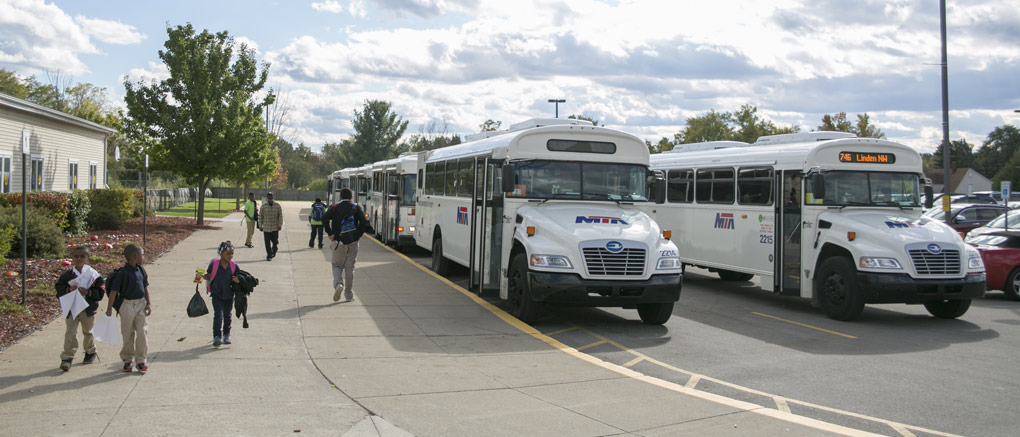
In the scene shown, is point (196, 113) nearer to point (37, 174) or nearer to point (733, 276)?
point (37, 174)

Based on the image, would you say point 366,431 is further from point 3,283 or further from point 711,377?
point 3,283

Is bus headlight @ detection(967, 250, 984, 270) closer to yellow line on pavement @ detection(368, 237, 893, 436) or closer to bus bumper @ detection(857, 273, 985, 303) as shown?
bus bumper @ detection(857, 273, 985, 303)

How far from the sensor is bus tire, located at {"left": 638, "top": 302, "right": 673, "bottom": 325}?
11.2m

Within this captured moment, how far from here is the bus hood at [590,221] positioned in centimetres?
1059

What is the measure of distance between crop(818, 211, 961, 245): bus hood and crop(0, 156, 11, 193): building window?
21.2m

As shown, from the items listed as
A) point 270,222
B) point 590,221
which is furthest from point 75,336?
point 270,222

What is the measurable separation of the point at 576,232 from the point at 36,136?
69.1 ft

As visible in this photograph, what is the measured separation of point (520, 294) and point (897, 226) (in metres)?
5.95

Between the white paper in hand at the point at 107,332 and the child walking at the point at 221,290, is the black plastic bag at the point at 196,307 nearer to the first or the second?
the child walking at the point at 221,290

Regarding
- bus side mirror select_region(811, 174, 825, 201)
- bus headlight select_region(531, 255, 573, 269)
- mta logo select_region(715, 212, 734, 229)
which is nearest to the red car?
mta logo select_region(715, 212, 734, 229)

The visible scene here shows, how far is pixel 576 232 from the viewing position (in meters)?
10.6

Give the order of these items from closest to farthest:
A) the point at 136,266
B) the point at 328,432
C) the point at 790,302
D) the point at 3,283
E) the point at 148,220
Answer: the point at 328,432
the point at 136,266
the point at 3,283
the point at 790,302
the point at 148,220

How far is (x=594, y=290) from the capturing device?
33.7 ft

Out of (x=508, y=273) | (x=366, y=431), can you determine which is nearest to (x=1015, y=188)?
(x=508, y=273)
